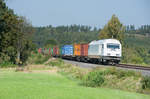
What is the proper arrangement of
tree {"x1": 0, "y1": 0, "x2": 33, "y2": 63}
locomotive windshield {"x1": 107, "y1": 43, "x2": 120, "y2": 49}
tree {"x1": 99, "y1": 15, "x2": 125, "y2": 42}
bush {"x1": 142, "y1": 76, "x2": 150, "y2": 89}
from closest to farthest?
bush {"x1": 142, "y1": 76, "x2": 150, "y2": 89} → locomotive windshield {"x1": 107, "y1": 43, "x2": 120, "y2": 49} → tree {"x1": 0, "y1": 0, "x2": 33, "y2": 63} → tree {"x1": 99, "y1": 15, "x2": 125, "y2": 42}

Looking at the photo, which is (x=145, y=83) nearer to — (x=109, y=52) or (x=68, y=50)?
(x=109, y=52)

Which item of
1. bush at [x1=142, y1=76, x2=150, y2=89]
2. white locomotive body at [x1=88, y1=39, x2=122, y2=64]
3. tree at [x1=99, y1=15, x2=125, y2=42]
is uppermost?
tree at [x1=99, y1=15, x2=125, y2=42]

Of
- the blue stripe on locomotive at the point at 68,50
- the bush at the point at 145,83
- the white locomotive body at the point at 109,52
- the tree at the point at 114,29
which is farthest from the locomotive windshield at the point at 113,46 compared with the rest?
the blue stripe on locomotive at the point at 68,50

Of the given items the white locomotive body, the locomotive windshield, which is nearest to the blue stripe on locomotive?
the white locomotive body

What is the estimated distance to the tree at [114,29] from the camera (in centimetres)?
5300

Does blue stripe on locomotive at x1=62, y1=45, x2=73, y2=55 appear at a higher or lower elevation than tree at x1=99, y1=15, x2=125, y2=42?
lower

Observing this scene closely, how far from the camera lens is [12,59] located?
41.1 m

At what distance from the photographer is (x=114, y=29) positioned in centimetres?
5378

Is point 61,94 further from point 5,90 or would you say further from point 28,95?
point 5,90

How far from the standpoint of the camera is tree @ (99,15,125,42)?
53.0 meters

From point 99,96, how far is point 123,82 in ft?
18.8

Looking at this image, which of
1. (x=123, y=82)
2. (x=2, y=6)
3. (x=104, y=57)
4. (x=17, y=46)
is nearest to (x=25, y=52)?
(x=17, y=46)

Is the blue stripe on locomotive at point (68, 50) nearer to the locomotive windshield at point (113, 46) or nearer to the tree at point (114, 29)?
the tree at point (114, 29)

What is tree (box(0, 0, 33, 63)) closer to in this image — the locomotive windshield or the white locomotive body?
the white locomotive body
